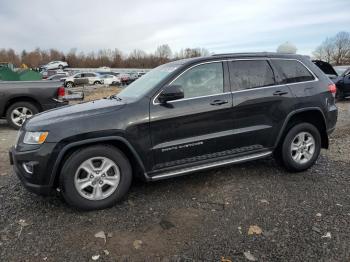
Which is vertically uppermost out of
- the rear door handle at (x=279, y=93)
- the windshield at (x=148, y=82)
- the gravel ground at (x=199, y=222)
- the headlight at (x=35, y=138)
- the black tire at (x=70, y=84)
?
the black tire at (x=70, y=84)

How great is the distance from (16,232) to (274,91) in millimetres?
3552

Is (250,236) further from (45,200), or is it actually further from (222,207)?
(45,200)

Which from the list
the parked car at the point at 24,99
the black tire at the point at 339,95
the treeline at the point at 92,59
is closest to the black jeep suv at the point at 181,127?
the parked car at the point at 24,99

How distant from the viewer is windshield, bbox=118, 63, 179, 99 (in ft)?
14.2

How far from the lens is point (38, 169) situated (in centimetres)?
368

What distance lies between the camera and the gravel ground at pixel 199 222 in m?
3.12

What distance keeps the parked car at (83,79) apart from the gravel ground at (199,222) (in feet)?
113

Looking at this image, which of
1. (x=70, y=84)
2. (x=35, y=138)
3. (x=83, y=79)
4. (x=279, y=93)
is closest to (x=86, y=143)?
(x=35, y=138)

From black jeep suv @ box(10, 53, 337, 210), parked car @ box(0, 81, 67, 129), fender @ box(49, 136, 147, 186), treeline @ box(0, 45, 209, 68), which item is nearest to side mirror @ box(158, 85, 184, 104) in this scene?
black jeep suv @ box(10, 53, 337, 210)

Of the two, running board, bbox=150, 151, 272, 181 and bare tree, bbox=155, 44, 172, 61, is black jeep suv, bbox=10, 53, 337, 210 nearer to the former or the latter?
running board, bbox=150, 151, 272, 181

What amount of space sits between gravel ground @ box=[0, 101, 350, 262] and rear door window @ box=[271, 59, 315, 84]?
1344mm

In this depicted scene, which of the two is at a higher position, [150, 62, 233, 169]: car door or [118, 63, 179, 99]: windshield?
[118, 63, 179, 99]: windshield

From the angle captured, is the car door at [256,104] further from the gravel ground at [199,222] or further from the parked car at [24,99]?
the parked car at [24,99]

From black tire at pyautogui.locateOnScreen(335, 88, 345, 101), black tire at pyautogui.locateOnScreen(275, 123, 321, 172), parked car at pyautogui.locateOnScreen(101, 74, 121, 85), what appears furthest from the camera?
parked car at pyautogui.locateOnScreen(101, 74, 121, 85)
